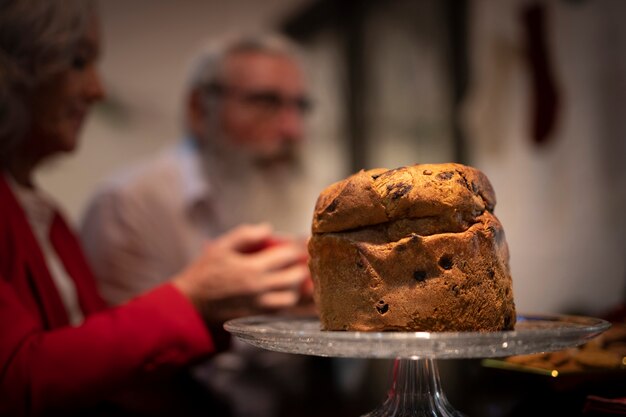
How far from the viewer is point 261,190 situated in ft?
8.15

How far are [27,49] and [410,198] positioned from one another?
857mm

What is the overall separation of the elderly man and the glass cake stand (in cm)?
101

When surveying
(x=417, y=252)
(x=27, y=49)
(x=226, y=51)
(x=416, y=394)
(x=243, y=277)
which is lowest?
(x=416, y=394)

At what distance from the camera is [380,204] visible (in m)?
0.85

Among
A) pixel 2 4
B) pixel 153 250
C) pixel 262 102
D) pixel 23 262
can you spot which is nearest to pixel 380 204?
pixel 23 262

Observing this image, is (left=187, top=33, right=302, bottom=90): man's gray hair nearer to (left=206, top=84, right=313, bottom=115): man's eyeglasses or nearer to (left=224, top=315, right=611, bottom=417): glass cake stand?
(left=206, top=84, right=313, bottom=115): man's eyeglasses

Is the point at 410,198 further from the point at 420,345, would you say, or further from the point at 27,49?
the point at 27,49

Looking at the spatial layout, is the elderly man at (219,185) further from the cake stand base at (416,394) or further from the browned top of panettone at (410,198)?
the browned top of panettone at (410,198)

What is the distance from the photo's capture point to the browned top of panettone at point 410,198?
32.9 inches

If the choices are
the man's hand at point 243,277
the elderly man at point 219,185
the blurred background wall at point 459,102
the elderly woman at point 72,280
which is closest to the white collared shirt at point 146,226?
the elderly man at point 219,185

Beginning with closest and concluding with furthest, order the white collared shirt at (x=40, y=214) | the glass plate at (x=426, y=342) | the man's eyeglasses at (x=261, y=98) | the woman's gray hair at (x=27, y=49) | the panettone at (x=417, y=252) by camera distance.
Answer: the glass plate at (x=426, y=342) < the panettone at (x=417, y=252) < the woman's gray hair at (x=27, y=49) < the white collared shirt at (x=40, y=214) < the man's eyeglasses at (x=261, y=98)

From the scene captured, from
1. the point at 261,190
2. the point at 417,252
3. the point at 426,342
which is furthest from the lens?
the point at 261,190

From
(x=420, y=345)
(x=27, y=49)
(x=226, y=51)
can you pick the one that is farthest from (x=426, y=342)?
(x=226, y=51)

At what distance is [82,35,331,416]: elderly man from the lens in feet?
6.75
